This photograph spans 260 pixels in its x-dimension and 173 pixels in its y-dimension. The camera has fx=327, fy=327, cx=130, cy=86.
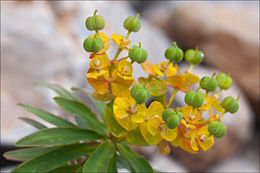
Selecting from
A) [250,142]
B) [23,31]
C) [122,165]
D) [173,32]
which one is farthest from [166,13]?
[122,165]

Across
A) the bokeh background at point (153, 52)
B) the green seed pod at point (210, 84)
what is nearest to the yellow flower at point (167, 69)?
the green seed pod at point (210, 84)

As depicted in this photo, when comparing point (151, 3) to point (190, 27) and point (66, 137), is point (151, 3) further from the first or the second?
point (66, 137)

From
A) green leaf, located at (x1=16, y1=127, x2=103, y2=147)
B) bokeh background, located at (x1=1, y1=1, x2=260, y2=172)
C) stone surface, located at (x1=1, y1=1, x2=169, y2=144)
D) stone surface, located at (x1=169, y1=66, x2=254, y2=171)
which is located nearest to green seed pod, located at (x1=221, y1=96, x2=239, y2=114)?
green leaf, located at (x1=16, y1=127, x2=103, y2=147)

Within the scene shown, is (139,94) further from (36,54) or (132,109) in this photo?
(36,54)

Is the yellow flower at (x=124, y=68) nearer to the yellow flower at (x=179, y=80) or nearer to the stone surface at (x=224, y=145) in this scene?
the yellow flower at (x=179, y=80)

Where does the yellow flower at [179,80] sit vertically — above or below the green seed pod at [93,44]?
below
